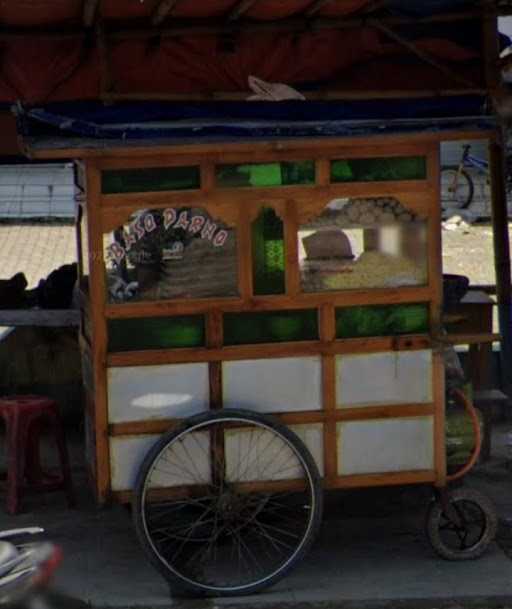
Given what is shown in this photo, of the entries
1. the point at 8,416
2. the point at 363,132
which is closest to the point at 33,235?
the point at 8,416

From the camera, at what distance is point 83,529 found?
7.21 metres

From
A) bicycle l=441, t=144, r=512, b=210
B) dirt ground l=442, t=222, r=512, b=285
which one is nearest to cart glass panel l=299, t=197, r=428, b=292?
dirt ground l=442, t=222, r=512, b=285

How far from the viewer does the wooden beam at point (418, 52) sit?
670 cm

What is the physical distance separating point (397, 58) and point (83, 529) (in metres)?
2.90

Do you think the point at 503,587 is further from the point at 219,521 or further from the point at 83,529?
the point at 83,529

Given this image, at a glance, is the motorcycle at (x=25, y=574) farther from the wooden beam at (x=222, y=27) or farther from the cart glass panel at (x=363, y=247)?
the wooden beam at (x=222, y=27)

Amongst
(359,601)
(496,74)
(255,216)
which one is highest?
(496,74)

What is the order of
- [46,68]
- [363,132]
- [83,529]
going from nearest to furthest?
[363,132], [46,68], [83,529]

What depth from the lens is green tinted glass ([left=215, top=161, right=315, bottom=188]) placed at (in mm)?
6141

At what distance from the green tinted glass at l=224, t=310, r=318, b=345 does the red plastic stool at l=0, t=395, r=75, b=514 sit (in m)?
1.54

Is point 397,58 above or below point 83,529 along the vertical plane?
above

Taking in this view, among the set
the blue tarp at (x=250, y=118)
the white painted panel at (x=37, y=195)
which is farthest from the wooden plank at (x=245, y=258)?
the white painted panel at (x=37, y=195)

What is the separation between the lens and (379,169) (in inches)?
246

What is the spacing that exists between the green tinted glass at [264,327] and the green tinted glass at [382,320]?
0.62 ft
